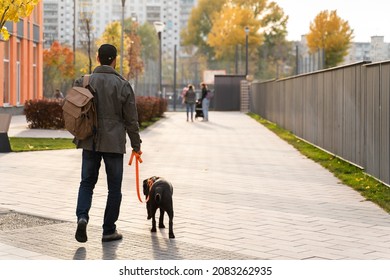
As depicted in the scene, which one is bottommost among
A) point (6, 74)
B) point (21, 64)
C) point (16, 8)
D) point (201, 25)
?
point (16, 8)

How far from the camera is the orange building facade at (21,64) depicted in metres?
41.8

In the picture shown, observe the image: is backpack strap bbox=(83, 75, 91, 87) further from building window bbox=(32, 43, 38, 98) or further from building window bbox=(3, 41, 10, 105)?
building window bbox=(32, 43, 38, 98)

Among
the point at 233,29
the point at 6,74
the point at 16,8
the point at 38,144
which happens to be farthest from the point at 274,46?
the point at 16,8

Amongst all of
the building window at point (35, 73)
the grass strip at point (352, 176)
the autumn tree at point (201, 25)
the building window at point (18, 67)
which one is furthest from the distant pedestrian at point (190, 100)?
the autumn tree at point (201, 25)

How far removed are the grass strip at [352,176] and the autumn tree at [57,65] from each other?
54096 mm

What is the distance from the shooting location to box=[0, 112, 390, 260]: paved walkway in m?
7.37

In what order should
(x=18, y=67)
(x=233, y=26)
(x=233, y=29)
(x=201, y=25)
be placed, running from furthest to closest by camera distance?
(x=201, y=25) → (x=233, y=26) → (x=233, y=29) → (x=18, y=67)

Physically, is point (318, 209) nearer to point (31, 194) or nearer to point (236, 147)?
point (31, 194)

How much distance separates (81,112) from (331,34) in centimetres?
8683

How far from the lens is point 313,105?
819 inches

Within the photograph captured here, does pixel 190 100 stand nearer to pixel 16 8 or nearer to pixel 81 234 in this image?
pixel 16 8

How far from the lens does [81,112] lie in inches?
293

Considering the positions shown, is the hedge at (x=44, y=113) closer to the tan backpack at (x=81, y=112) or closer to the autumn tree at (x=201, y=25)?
the tan backpack at (x=81, y=112)

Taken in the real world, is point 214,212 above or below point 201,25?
below
